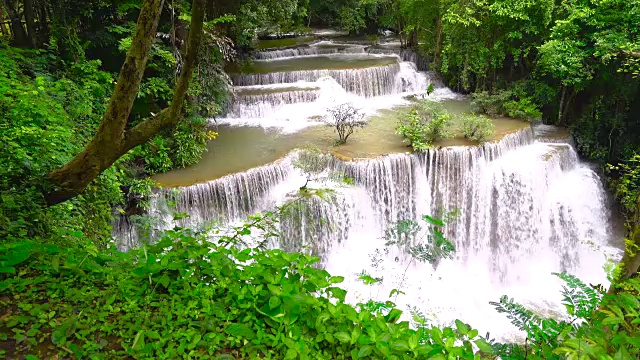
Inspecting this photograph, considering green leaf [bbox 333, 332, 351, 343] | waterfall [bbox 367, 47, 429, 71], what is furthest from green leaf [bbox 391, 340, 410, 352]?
waterfall [bbox 367, 47, 429, 71]

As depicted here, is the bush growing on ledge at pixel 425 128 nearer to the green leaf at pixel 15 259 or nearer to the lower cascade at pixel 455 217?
the lower cascade at pixel 455 217

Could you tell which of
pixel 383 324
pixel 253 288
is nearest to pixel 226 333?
pixel 253 288

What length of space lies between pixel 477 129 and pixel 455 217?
2.12 meters

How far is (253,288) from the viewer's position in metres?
2.60

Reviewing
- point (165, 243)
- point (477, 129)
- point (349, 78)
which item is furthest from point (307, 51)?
point (165, 243)

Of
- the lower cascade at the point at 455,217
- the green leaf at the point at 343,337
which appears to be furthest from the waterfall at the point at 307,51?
the green leaf at the point at 343,337

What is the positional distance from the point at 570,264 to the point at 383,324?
890 cm

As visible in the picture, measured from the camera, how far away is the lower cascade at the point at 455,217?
24.4 ft

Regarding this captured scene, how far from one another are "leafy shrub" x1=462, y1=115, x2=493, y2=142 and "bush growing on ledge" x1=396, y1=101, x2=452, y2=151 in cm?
40

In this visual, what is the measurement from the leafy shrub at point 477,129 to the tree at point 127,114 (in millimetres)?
7699

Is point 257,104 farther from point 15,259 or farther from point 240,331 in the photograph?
point 240,331

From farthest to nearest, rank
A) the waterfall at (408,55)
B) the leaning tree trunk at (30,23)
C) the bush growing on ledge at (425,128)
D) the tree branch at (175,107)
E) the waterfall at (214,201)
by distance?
the waterfall at (408,55)
the bush growing on ledge at (425,128)
the leaning tree trunk at (30,23)
the waterfall at (214,201)
the tree branch at (175,107)

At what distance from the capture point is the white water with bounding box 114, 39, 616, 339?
7461 millimetres

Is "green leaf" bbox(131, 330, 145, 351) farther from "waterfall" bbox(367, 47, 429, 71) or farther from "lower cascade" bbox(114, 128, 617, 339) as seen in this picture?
"waterfall" bbox(367, 47, 429, 71)
